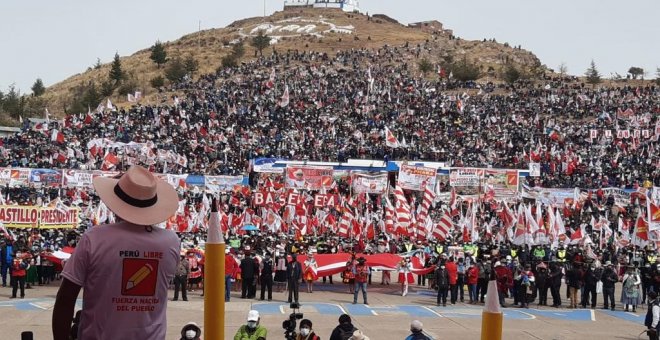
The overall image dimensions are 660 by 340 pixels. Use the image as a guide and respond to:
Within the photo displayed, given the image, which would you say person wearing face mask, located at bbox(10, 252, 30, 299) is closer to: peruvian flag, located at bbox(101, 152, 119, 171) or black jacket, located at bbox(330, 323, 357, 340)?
black jacket, located at bbox(330, 323, 357, 340)

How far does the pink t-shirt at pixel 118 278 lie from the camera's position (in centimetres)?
416

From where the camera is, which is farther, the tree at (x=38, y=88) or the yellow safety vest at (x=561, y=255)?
the tree at (x=38, y=88)

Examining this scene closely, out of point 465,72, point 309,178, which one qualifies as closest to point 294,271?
point 309,178

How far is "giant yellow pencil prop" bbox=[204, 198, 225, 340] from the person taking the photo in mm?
4863

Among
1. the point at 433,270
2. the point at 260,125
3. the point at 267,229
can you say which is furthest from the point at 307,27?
the point at 433,270

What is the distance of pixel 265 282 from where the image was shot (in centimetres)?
2225

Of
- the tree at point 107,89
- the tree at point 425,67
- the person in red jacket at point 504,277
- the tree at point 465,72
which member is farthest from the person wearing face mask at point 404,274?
the tree at point 107,89

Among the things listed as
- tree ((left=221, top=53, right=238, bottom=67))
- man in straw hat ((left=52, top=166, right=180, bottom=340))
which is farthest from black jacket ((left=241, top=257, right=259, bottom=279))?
tree ((left=221, top=53, right=238, bottom=67))

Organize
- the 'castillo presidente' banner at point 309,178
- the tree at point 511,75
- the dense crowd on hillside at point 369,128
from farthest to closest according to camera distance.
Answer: the tree at point 511,75, the dense crowd on hillside at point 369,128, the 'castillo presidente' banner at point 309,178

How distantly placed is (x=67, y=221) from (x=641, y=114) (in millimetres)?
46846

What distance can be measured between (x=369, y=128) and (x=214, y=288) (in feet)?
205

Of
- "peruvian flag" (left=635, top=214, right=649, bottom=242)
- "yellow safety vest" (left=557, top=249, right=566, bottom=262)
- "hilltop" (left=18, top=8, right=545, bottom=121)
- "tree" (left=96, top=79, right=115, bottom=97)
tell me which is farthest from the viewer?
"hilltop" (left=18, top=8, right=545, bottom=121)

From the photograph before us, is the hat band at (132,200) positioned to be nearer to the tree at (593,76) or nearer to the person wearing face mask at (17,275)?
the person wearing face mask at (17,275)

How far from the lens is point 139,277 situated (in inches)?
167
